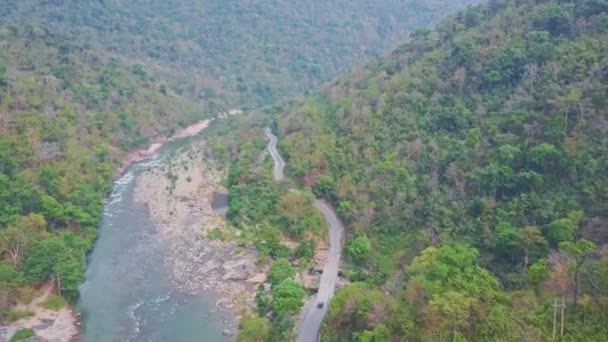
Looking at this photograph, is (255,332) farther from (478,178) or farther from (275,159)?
(275,159)

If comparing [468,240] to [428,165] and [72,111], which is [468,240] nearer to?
[428,165]

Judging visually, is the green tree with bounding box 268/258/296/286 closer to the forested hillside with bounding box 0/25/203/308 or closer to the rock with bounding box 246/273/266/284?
the rock with bounding box 246/273/266/284

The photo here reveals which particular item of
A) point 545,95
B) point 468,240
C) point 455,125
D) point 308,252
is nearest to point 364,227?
point 308,252

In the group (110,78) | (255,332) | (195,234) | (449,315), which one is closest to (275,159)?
(195,234)

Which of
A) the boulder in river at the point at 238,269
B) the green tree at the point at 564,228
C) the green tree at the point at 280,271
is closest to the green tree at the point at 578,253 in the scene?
the green tree at the point at 564,228

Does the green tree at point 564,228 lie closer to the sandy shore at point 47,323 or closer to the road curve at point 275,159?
the road curve at point 275,159

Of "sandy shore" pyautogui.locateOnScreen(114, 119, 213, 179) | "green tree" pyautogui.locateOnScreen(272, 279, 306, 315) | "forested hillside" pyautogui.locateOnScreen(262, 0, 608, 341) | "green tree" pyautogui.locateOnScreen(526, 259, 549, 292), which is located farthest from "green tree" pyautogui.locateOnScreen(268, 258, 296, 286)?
"sandy shore" pyautogui.locateOnScreen(114, 119, 213, 179)
